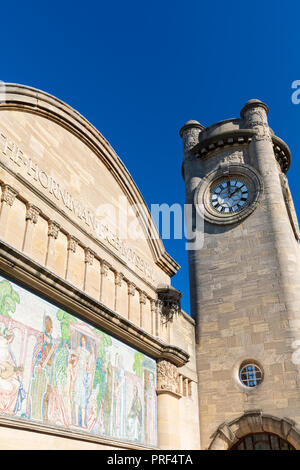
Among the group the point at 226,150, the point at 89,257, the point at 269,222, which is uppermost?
the point at 226,150

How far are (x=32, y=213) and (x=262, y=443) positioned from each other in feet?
42.2

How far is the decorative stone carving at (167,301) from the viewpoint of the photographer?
1781 cm

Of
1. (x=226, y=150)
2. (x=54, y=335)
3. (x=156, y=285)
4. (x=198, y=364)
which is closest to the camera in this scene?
(x=54, y=335)

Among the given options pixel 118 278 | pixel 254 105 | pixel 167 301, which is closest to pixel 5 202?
pixel 118 278

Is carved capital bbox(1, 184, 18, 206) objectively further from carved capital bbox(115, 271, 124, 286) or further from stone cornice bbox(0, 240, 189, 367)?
carved capital bbox(115, 271, 124, 286)

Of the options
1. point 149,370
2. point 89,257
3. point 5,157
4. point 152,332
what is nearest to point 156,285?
point 152,332

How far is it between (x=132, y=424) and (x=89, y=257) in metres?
5.36

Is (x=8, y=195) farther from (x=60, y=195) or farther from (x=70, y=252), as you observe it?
(x=70, y=252)

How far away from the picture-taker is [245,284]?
2025 centimetres

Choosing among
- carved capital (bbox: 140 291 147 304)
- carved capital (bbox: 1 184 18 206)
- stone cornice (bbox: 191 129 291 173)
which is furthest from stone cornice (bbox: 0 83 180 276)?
stone cornice (bbox: 191 129 291 173)

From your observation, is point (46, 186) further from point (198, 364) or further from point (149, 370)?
point (198, 364)

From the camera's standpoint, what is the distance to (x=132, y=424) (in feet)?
45.7

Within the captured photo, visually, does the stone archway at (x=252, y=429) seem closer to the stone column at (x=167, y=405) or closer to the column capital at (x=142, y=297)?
the stone column at (x=167, y=405)

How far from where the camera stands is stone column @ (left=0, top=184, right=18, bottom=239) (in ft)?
35.6
